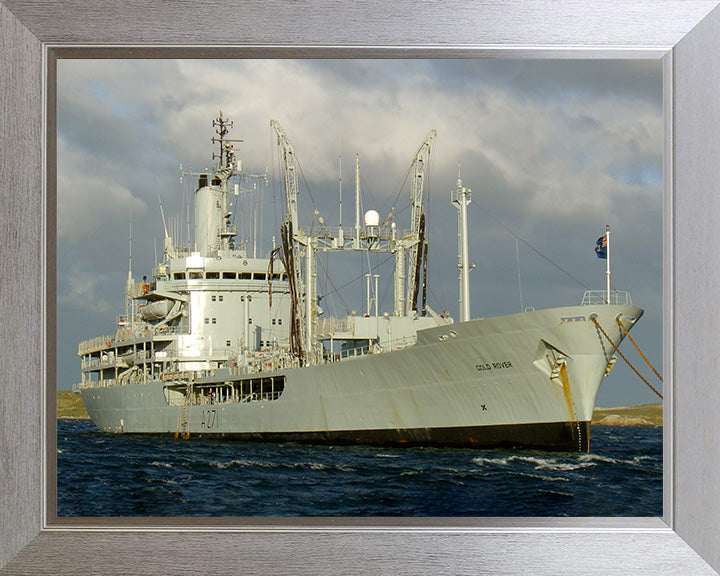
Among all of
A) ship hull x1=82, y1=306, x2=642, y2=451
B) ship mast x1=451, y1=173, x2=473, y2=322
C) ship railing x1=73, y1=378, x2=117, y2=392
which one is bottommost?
ship railing x1=73, y1=378, x2=117, y2=392

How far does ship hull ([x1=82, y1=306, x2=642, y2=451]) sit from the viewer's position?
551 inches

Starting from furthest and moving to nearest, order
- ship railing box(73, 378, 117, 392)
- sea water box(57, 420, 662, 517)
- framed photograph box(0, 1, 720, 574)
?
ship railing box(73, 378, 117, 392), sea water box(57, 420, 662, 517), framed photograph box(0, 1, 720, 574)

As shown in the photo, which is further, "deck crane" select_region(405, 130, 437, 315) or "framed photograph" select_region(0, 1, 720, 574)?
"deck crane" select_region(405, 130, 437, 315)

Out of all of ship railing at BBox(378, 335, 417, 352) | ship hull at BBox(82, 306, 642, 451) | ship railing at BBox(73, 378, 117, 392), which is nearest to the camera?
ship hull at BBox(82, 306, 642, 451)

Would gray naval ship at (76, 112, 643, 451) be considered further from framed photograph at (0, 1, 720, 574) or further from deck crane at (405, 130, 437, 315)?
framed photograph at (0, 1, 720, 574)

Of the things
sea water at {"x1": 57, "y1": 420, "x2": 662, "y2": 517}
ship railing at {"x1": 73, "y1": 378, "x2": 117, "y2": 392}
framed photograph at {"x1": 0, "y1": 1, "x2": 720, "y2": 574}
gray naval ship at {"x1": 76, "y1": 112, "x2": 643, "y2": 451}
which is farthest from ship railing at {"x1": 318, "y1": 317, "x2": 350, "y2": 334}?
framed photograph at {"x1": 0, "y1": 1, "x2": 720, "y2": 574}

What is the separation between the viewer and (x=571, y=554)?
533 centimetres

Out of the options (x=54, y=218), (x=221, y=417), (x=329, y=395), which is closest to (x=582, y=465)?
(x=329, y=395)

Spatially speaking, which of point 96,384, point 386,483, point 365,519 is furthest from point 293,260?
point 365,519

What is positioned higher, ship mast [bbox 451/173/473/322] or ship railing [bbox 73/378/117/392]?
ship mast [bbox 451/173/473/322]

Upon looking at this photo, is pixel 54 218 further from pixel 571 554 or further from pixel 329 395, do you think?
pixel 329 395

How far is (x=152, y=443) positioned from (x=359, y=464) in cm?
897

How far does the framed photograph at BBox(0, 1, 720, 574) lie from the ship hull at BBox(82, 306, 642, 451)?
653 centimetres

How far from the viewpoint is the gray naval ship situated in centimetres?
1424
